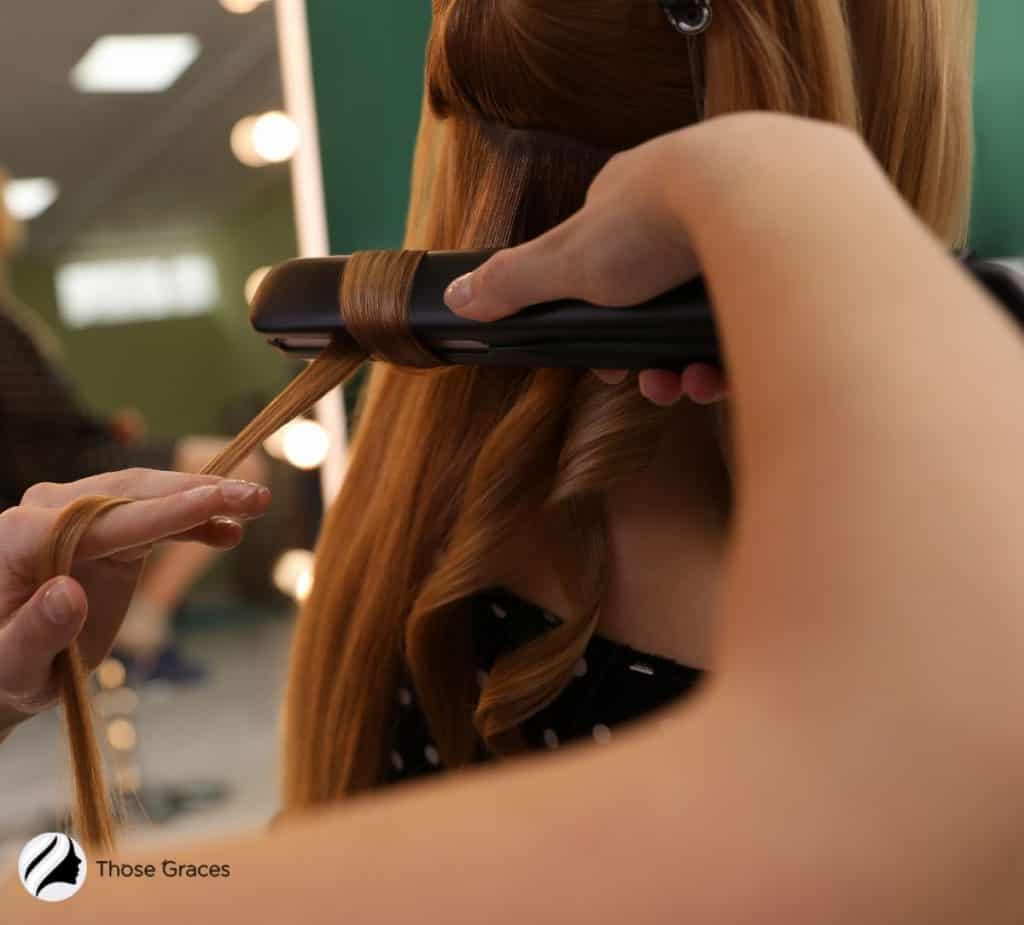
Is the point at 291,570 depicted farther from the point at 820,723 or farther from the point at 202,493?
the point at 820,723

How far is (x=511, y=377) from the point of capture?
2.08ft

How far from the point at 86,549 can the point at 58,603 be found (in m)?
0.03

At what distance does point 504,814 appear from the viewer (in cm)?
22

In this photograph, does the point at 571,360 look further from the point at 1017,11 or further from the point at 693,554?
the point at 1017,11

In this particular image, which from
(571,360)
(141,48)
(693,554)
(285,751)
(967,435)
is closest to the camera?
(967,435)

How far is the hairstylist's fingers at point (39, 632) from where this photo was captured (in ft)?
1.42

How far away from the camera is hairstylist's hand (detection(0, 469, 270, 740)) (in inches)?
16.9

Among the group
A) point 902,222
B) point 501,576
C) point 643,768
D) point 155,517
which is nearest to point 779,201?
point 902,222

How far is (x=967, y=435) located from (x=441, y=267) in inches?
10.8

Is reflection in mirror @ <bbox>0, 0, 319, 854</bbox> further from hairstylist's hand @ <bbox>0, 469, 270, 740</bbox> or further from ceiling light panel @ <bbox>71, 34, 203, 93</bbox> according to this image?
hairstylist's hand @ <bbox>0, 469, 270, 740</bbox>

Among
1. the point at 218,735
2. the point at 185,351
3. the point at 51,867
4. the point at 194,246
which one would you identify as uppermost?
the point at 51,867

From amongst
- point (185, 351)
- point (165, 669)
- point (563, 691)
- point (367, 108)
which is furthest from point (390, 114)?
point (563, 691)

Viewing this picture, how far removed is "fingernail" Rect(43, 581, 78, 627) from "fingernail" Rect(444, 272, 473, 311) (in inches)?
7.4

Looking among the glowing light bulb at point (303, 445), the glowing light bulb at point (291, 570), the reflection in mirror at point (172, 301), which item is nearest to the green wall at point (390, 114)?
the reflection in mirror at point (172, 301)
